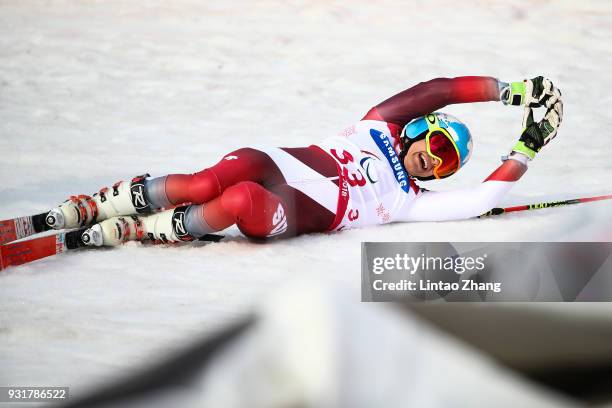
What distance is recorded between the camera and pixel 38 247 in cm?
186

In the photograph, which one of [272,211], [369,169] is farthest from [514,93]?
[272,211]

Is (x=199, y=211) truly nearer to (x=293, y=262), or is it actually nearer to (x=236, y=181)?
(x=236, y=181)

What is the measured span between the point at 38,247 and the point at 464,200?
976 mm

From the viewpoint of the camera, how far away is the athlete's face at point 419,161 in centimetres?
207

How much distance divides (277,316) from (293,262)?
1231 mm

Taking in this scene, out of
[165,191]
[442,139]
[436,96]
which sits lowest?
[165,191]

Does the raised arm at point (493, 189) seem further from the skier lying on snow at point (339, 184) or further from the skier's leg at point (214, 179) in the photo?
the skier's leg at point (214, 179)

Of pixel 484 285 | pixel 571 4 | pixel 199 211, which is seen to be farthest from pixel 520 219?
pixel 571 4

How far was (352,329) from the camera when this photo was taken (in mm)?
558

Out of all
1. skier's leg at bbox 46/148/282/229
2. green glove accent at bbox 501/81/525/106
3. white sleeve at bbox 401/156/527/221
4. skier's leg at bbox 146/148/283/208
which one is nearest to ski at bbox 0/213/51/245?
skier's leg at bbox 46/148/282/229

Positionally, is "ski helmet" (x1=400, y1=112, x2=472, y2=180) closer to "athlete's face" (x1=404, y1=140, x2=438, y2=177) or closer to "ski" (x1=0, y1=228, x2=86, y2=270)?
"athlete's face" (x1=404, y1=140, x2=438, y2=177)

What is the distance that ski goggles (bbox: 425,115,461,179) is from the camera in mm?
2051

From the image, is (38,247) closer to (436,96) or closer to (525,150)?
(436,96)

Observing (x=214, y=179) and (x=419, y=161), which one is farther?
(x=419, y=161)
